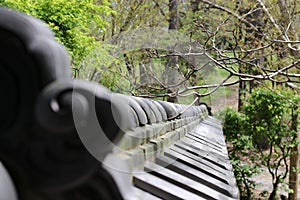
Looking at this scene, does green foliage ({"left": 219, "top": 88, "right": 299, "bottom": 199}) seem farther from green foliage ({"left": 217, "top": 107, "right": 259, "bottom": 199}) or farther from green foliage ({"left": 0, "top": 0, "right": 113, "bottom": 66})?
green foliage ({"left": 0, "top": 0, "right": 113, "bottom": 66})

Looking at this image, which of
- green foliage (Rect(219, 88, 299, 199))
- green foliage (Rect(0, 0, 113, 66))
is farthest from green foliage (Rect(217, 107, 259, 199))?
green foliage (Rect(0, 0, 113, 66))

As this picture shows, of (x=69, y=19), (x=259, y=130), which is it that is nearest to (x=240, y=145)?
(x=259, y=130)

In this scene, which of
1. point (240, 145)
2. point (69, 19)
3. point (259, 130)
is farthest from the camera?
point (259, 130)

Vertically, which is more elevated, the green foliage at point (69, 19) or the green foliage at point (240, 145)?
the green foliage at point (69, 19)

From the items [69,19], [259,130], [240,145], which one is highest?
[69,19]

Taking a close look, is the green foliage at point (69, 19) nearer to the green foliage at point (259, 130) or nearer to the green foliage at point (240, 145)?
the green foliage at point (259, 130)

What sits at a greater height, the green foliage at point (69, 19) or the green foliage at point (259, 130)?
the green foliage at point (69, 19)

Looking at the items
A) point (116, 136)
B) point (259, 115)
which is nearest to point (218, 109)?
point (259, 115)

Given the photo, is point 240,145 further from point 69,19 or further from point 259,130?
point 69,19

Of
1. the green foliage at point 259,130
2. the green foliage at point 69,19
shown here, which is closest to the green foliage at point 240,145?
the green foliage at point 259,130

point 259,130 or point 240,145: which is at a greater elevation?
point 259,130

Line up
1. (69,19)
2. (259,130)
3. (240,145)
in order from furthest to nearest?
(259,130) → (240,145) → (69,19)

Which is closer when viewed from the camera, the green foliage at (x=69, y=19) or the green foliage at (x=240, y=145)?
the green foliage at (x=69, y=19)

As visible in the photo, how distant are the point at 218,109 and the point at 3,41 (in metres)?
6.08
